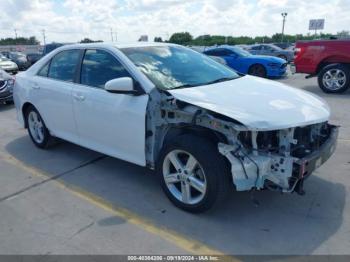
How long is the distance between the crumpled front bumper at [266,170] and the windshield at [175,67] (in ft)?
3.59

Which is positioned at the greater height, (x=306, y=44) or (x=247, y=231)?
(x=306, y=44)

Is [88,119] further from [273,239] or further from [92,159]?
[273,239]

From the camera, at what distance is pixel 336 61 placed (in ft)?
33.8

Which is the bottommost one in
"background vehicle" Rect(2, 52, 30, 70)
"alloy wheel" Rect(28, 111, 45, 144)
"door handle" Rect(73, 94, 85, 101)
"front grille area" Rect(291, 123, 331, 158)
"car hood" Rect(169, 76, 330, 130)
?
"background vehicle" Rect(2, 52, 30, 70)

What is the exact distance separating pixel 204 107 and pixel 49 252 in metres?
1.87

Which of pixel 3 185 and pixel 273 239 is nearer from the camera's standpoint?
pixel 273 239

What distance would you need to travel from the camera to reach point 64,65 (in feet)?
16.4

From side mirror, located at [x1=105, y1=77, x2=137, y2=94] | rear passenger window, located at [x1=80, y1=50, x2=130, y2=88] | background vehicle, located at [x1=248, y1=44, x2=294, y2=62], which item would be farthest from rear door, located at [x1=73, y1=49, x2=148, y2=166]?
background vehicle, located at [x1=248, y1=44, x2=294, y2=62]

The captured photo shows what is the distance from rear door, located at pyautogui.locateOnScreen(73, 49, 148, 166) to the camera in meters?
3.85

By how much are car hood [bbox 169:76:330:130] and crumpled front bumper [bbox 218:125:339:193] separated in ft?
0.95

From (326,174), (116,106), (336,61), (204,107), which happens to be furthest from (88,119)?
(336,61)

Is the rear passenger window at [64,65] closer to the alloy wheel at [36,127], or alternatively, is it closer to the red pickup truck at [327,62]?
the alloy wheel at [36,127]

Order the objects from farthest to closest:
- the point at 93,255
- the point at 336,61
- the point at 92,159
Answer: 1. the point at 336,61
2. the point at 92,159
3. the point at 93,255

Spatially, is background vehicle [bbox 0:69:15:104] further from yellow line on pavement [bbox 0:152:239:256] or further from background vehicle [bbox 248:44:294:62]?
background vehicle [bbox 248:44:294:62]
